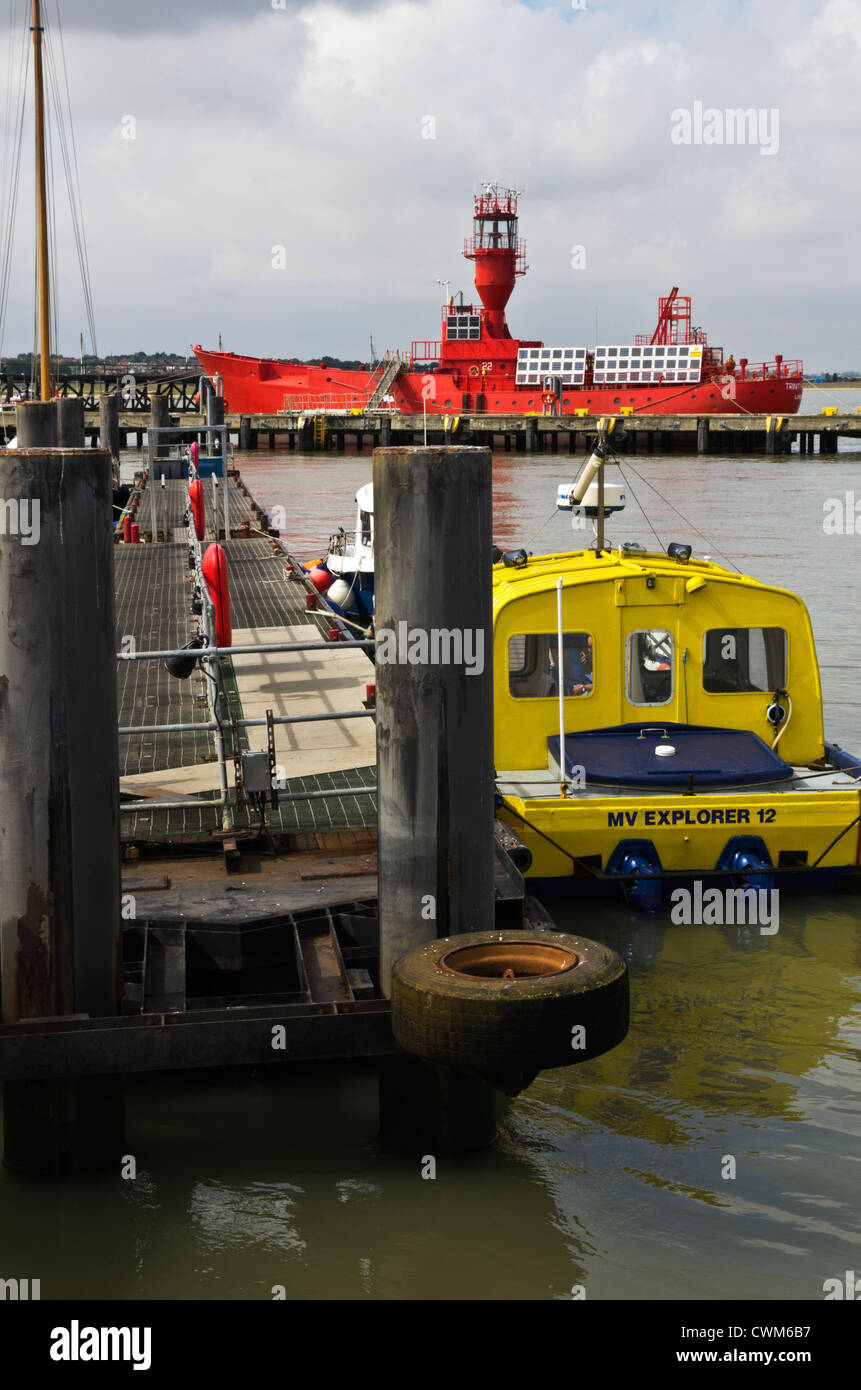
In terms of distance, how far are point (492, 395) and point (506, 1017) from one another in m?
83.1

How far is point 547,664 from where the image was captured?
11.9 metres

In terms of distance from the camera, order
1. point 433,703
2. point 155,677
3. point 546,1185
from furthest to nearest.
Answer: point 155,677
point 546,1185
point 433,703

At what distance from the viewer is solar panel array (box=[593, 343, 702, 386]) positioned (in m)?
84.2

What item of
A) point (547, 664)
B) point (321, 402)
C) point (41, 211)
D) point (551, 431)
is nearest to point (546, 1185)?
point (547, 664)

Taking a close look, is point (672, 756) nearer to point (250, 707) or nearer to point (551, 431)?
point (250, 707)

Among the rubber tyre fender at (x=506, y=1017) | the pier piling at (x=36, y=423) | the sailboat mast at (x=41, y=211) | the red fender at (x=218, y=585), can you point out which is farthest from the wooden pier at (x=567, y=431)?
the rubber tyre fender at (x=506, y=1017)

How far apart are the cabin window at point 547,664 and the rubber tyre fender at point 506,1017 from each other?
5652 mm

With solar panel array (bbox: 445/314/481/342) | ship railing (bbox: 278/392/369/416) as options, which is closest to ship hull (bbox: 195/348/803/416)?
ship railing (bbox: 278/392/369/416)

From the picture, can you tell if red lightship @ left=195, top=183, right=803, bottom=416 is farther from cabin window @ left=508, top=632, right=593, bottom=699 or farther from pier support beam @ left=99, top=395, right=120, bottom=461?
cabin window @ left=508, top=632, right=593, bottom=699

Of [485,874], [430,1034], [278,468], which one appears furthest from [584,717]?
[278,468]

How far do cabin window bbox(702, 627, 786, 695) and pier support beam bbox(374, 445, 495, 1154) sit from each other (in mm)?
5629

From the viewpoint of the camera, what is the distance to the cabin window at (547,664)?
11.8 m
